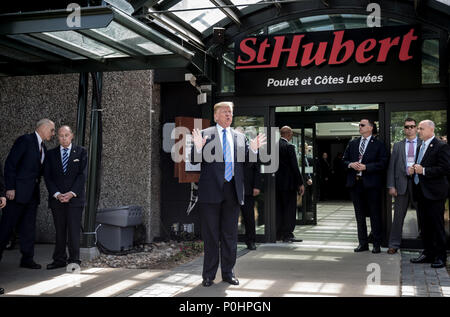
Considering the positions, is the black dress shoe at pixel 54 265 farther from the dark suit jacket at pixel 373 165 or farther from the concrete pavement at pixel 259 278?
the dark suit jacket at pixel 373 165

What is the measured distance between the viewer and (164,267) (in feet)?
19.5

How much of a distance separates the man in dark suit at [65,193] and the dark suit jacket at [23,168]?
0.15m

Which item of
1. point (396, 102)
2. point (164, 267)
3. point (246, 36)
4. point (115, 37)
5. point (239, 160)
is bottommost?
point (164, 267)

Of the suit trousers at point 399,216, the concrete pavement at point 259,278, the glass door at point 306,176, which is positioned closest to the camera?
the concrete pavement at point 259,278

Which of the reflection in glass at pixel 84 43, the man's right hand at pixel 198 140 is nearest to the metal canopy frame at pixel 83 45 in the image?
the reflection in glass at pixel 84 43

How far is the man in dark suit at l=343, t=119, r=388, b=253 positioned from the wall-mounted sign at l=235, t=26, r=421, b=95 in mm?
807

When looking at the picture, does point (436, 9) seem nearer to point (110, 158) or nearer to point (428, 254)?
point (428, 254)

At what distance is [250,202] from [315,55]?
243 cm

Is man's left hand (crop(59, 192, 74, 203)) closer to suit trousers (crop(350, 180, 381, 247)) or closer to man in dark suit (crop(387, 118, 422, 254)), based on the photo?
suit trousers (crop(350, 180, 381, 247))

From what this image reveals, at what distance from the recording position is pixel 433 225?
230 inches

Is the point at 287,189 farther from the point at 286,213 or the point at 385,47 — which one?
the point at 385,47

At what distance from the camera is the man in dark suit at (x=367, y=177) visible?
6.67 m
